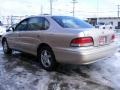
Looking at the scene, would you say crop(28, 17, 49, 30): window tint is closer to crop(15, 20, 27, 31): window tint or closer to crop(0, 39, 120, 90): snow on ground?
crop(15, 20, 27, 31): window tint

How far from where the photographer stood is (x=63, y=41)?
5.63 metres

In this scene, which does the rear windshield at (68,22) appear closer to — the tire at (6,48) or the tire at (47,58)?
the tire at (47,58)

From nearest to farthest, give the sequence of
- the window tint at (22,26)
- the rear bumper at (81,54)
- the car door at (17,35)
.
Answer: the rear bumper at (81,54)
the window tint at (22,26)
the car door at (17,35)

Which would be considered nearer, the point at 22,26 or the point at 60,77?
the point at 60,77

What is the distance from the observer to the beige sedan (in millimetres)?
5414

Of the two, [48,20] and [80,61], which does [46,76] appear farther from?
[48,20]

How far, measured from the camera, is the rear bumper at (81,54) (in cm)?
536

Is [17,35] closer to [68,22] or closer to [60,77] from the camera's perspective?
[68,22]

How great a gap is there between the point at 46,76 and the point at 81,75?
0.91 metres

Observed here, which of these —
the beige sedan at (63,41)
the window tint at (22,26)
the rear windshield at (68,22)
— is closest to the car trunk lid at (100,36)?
the beige sedan at (63,41)

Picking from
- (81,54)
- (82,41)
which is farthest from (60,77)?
(82,41)

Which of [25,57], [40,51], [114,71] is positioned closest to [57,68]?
[40,51]

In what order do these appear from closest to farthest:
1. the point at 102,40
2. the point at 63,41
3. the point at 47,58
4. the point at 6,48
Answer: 1. the point at 63,41
2. the point at 102,40
3. the point at 47,58
4. the point at 6,48

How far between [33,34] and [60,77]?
1.77 metres
